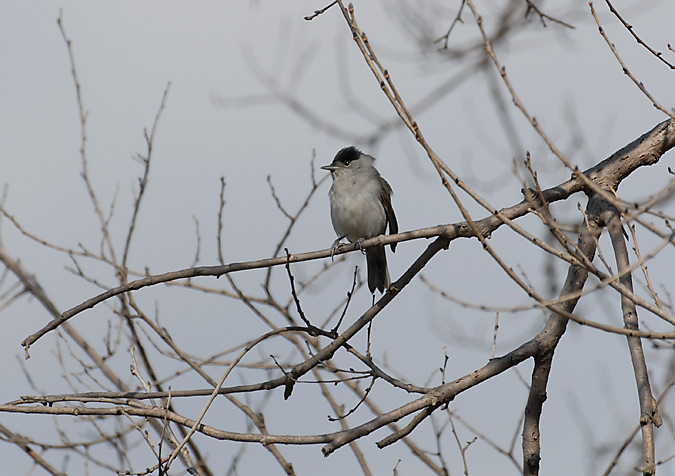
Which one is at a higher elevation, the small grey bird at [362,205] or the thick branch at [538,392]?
the small grey bird at [362,205]

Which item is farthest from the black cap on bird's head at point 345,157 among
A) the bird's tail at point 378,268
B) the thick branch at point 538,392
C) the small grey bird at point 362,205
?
the thick branch at point 538,392

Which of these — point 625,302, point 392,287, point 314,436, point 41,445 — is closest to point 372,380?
Answer: point 392,287

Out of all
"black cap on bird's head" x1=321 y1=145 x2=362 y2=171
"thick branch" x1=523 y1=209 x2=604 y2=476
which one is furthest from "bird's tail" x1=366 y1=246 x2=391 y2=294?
"thick branch" x1=523 y1=209 x2=604 y2=476

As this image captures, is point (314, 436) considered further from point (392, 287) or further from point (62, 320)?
point (62, 320)

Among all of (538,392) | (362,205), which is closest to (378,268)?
(362,205)

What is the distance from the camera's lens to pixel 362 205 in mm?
7539

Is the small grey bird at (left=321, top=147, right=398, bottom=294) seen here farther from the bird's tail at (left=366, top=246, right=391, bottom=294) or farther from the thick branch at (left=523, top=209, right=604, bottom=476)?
the thick branch at (left=523, top=209, right=604, bottom=476)

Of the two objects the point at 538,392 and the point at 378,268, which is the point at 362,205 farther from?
the point at 538,392

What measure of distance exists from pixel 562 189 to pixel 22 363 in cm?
464

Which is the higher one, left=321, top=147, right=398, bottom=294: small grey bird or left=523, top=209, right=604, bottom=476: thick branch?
left=321, top=147, right=398, bottom=294: small grey bird

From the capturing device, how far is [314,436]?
395 centimetres

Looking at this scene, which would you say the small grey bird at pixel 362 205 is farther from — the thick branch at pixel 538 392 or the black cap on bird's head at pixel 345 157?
the thick branch at pixel 538 392

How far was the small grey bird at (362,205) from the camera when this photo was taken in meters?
7.55

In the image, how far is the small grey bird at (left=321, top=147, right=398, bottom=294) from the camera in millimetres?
7551
